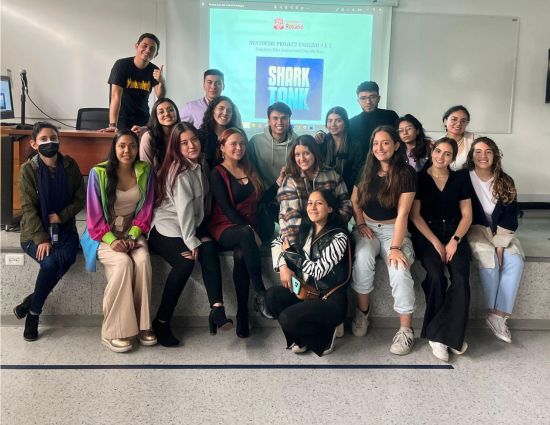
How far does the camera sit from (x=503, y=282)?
2555 mm

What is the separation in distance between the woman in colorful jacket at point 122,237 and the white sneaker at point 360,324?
1.06m

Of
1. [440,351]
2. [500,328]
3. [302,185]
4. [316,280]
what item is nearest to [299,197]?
[302,185]

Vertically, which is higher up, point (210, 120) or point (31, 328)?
point (210, 120)

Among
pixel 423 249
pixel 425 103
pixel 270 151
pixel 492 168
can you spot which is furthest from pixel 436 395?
pixel 425 103

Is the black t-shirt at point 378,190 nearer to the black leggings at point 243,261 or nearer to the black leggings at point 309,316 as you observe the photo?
the black leggings at point 309,316

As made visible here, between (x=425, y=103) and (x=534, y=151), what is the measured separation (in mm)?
1413

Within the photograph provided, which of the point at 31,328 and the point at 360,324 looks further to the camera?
the point at 360,324

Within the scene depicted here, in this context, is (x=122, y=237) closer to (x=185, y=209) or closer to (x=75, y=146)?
(x=185, y=209)

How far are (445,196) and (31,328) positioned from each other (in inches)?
89.2

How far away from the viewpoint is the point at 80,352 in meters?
2.31

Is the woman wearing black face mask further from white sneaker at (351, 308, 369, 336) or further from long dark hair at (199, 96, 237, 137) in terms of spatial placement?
white sneaker at (351, 308, 369, 336)

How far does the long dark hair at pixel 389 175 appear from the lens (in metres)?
2.48

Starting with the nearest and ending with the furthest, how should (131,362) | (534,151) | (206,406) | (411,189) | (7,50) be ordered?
(206,406) → (131,362) → (411,189) → (7,50) → (534,151)

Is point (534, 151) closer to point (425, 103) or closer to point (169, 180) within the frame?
point (425, 103)
